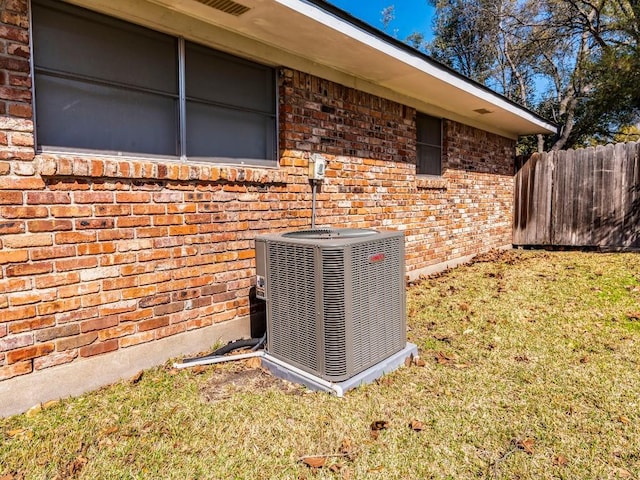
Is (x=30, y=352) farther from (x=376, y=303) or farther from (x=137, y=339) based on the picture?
(x=376, y=303)

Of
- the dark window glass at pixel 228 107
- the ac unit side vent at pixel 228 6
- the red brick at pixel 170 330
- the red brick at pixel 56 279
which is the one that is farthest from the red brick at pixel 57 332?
the ac unit side vent at pixel 228 6

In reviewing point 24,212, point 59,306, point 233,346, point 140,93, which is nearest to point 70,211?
point 24,212

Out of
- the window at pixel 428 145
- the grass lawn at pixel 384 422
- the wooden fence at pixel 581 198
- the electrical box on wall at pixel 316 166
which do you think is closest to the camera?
the grass lawn at pixel 384 422

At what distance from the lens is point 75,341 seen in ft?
9.51

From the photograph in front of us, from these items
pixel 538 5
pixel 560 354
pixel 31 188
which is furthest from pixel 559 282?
pixel 538 5

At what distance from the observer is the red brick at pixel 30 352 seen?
262 cm

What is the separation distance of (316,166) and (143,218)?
1991 mm

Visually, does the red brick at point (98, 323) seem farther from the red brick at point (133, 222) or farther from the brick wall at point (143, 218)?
the red brick at point (133, 222)

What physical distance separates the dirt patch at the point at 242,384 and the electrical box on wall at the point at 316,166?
2.17 metres

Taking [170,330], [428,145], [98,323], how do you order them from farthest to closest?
[428,145] → [170,330] → [98,323]

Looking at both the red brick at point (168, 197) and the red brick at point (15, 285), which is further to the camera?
the red brick at point (168, 197)

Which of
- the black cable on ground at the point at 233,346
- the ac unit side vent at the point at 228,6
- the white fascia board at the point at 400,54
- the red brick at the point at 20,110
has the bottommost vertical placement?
the black cable on ground at the point at 233,346

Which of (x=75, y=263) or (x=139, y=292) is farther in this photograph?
(x=139, y=292)

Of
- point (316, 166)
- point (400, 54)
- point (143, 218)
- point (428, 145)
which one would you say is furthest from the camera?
point (428, 145)
